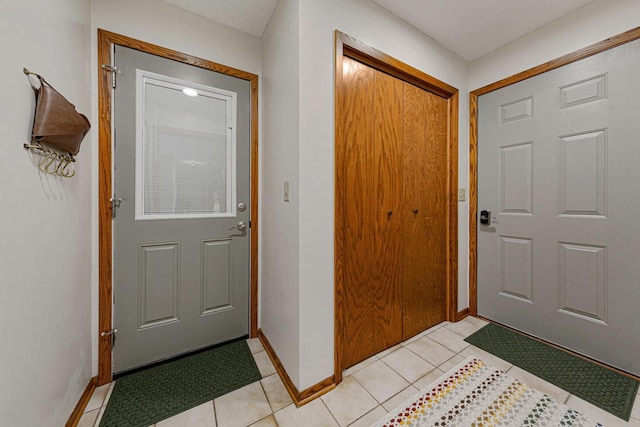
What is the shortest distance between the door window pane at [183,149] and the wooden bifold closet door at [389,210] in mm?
927

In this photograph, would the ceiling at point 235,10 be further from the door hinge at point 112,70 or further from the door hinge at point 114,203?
the door hinge at point 114,203

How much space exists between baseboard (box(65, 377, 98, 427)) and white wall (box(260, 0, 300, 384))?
3.35 ft

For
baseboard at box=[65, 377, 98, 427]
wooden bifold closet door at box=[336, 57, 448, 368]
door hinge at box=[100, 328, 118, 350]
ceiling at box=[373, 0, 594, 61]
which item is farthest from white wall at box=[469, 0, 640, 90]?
baseboard at box=[65, 377, 98, 427]

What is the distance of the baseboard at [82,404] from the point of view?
1.16 m

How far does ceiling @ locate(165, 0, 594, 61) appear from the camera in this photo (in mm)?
1600

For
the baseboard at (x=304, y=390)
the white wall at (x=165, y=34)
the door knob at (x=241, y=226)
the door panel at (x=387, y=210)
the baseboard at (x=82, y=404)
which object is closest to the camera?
the baseboard at (x=82, y=404)

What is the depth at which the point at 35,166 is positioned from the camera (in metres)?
0.91

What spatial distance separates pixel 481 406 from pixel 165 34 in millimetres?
2961

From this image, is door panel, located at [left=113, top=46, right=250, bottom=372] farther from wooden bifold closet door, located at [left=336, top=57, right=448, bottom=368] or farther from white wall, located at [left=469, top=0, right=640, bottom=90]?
white wall, located at [left=469, top=0, right=640, bottom=90]

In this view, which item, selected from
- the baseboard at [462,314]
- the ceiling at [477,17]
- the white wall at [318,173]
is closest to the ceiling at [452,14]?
the ceiling at [477,17]

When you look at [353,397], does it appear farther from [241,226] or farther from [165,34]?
[165,34]

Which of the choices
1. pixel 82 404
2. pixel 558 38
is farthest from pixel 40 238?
pixel 558 38

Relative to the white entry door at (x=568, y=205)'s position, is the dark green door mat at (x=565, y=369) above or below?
below

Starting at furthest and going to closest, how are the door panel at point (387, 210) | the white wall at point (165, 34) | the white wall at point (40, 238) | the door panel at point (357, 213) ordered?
the door panel at point (387, 210) < the door panel at point (357, 213) < the white wall at point (165, 34) < the white wall at point (40, 238)
